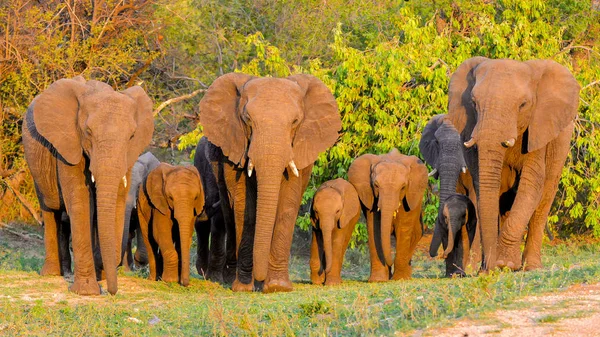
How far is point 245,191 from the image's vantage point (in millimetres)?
12906

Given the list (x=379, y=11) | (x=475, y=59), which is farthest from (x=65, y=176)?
(x=379, y=11)

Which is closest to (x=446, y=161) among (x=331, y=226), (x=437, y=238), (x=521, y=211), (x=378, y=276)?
(x=437, y=238)

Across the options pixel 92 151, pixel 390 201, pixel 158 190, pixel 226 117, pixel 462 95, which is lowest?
pixel 390 201

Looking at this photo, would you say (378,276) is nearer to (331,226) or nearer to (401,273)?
(401,273)

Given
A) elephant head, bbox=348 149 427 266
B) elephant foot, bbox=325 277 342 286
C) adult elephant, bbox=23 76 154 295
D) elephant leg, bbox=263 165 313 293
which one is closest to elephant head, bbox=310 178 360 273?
elephant foot, bbox=325 277 342 286

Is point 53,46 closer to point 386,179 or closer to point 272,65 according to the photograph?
point 272,65

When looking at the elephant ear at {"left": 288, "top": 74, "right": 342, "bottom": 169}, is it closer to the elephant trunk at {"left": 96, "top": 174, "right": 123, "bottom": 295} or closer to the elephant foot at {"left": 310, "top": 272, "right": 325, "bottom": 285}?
the elephant foot at {"left": 310, "top": 272, "right": 325, "bottom": 285}

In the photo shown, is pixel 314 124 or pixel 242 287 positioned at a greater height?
pixel 314 124

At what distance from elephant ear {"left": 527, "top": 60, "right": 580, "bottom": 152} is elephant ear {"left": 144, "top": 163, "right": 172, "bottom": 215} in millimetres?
4214

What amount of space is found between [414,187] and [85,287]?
15.6 feet

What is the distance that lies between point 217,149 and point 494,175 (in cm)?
311

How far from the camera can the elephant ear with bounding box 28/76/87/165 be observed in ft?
39.0

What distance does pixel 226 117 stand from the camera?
42.7 feet

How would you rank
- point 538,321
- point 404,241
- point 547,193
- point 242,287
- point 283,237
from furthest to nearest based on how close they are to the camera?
point 404,241
point 547,193
point 242,287
point 283,237
point 538,321
